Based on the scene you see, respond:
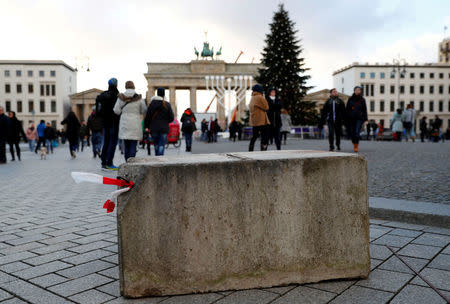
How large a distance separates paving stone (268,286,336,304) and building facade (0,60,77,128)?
98.2 meters

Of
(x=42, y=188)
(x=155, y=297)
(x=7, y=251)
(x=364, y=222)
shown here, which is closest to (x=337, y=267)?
(x=364, y=222)

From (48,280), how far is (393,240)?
8.63ft

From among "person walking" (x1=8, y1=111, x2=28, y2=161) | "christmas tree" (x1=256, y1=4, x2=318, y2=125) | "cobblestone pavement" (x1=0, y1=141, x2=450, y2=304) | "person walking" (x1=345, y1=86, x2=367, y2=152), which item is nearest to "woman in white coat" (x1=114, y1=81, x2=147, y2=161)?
"cobblestone pavement" (x1=0, y1=141, x2=450, y2=304)

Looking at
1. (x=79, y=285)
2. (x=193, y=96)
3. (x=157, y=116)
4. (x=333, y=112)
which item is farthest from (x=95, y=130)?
(x=193, y=96)

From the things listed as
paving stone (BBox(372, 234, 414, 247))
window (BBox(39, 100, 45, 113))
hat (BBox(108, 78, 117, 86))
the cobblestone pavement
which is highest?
window (BBox(39, 100, 45, 113))

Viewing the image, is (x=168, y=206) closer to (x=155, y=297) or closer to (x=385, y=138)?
(x=155, y=297)

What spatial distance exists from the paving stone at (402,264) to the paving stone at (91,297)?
1776mm

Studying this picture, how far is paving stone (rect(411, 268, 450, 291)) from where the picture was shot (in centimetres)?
268

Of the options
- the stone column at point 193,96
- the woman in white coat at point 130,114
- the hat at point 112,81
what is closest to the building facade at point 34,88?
the stone column at point 193,96

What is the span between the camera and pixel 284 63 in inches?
1594

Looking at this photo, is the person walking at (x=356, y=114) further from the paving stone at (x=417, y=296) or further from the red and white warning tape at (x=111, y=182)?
the red and white warning tape at (x=111, y=182)

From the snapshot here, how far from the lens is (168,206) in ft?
8.29

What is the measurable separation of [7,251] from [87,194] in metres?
3.24

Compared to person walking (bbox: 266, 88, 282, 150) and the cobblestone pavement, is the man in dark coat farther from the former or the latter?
the cobblestone pavement
